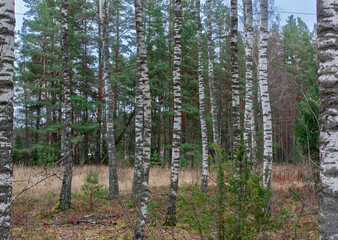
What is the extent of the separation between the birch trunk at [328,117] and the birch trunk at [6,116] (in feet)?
10.9

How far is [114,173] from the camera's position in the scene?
10.2 m

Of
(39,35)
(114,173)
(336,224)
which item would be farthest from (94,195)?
(39,35)

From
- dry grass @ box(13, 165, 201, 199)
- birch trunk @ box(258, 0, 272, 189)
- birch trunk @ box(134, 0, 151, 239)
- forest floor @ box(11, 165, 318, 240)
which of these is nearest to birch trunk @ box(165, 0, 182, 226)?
forest floor @ box(11, 165, 318, 240)

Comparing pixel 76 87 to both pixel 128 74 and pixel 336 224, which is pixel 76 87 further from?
pixel 336 224

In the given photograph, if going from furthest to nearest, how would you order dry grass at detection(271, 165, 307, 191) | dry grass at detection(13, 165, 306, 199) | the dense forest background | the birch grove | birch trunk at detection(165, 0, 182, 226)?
the dense forest background < dry grass at detection(271, 165, 307, 191) < dry grass at detection(13, 165, 306, 199) < birch trunk at detection(165, 0, 182, 226) < the birch grove

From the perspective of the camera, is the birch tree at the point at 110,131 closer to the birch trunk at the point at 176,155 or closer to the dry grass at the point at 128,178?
the dry grass at the point at 128,178

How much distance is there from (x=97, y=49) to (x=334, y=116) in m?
22.8

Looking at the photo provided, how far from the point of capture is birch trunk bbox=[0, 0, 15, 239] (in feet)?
9.84

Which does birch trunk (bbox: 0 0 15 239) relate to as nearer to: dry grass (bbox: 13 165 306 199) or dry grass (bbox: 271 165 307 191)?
dry grass (bbox: 13 165 306 199)

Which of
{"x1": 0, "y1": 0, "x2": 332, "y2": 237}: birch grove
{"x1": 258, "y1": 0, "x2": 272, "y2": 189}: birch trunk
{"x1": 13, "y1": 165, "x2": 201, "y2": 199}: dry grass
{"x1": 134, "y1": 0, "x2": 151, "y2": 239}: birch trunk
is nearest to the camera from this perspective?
{"x1": 0, "y1": 0, "x2": 332, "y2": 237}: birch grove

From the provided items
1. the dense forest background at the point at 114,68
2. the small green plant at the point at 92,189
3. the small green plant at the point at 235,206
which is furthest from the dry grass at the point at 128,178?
the small green plant at the point at 235,206

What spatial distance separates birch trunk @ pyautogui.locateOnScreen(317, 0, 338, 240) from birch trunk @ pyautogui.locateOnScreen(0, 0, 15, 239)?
10.9ft

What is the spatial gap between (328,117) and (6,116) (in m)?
3.55

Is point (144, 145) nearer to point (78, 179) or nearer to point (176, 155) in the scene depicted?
point (176, 155)
